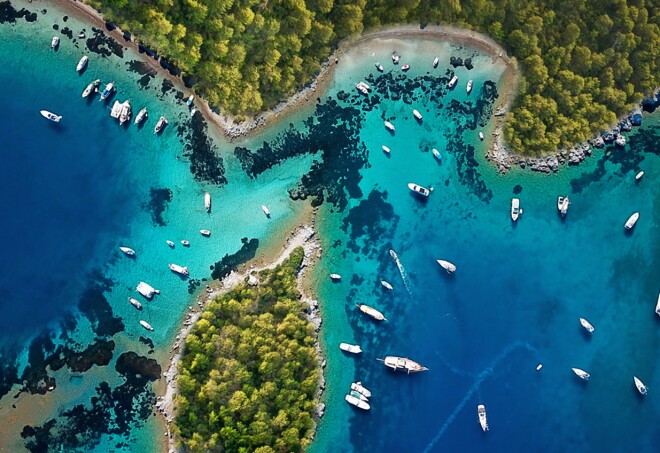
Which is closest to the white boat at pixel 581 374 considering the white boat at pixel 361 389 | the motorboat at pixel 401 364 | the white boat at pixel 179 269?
the motorboat at pixel 401 364

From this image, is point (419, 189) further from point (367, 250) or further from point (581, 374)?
point (581, 374)

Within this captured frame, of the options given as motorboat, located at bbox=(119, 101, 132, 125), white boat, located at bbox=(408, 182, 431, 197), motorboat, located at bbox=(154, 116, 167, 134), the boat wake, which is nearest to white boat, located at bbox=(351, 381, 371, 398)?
the boat wake

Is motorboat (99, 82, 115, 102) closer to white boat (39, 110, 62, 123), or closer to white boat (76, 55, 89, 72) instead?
white boat (76, 55, 89, 72)

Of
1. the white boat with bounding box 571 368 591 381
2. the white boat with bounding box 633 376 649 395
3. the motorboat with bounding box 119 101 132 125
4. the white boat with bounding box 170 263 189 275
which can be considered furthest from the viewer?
the white boat with bounding box 633 376 649 395

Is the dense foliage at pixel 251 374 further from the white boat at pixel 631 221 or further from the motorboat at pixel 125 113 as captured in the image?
the white boat at pixel 631 221

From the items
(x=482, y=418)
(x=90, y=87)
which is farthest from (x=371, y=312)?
(x=90, y=87)

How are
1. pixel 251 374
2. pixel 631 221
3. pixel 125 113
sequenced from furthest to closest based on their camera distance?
1. pixel 631 221
2. pixel 125 113
3. pixel 251 374

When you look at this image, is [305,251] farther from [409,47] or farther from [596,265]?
[596,265]

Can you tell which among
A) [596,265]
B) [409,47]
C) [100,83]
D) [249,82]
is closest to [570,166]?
[596,265]
